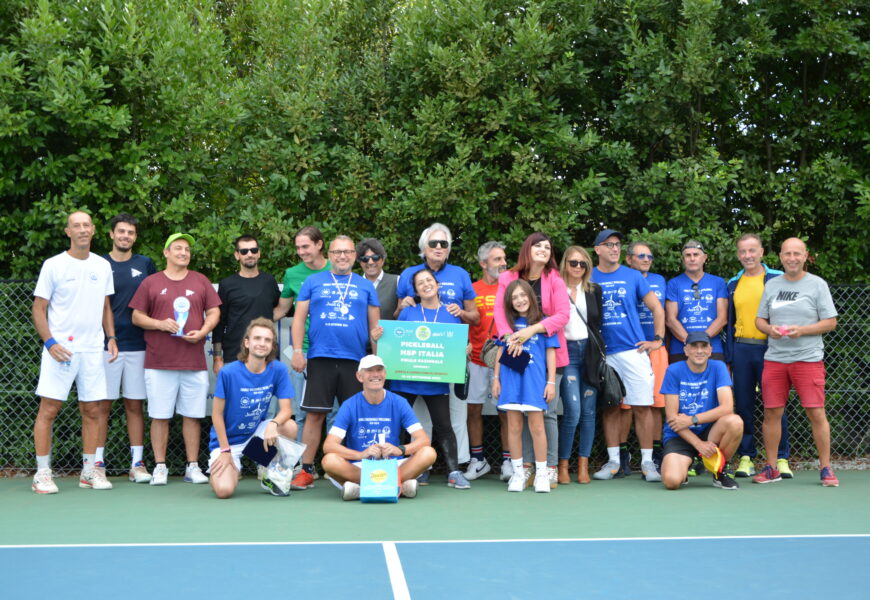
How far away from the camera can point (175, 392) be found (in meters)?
7.52

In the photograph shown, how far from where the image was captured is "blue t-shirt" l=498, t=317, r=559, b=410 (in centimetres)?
714

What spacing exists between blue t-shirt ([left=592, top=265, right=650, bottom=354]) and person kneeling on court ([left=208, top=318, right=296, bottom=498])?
2.77m

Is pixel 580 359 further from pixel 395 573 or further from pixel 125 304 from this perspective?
pixel 125 304

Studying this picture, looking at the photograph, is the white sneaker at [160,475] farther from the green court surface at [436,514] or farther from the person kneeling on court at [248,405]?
the person kneeling on court at [248,405]

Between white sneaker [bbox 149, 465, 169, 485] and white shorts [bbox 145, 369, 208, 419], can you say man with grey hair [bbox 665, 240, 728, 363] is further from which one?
white sneaker [bbox 149, 465, 169, 485]

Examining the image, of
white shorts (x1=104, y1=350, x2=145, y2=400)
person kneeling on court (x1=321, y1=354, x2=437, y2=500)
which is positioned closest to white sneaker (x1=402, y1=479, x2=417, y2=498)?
person kneeling on court (x1=321, y1=354, x2=437, y2=500)

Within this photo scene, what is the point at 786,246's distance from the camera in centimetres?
755

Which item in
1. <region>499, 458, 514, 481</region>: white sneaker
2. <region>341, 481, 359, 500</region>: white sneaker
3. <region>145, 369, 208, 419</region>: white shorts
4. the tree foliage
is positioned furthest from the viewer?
the tree foliage

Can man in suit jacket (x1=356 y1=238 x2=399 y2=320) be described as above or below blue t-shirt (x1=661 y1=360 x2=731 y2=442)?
above

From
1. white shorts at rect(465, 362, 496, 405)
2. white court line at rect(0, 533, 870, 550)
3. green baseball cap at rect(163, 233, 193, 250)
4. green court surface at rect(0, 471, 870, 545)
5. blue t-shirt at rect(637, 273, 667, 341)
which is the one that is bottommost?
green court surface at rect(0, 471, 870, 545)

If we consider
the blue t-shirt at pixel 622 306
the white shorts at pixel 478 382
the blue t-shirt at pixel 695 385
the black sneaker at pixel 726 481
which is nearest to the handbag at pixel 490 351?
the white shorts at pixel 478 382

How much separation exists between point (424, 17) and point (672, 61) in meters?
2.37

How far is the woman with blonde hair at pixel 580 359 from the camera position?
7.54 m

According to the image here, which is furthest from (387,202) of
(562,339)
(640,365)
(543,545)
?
(543,545)
